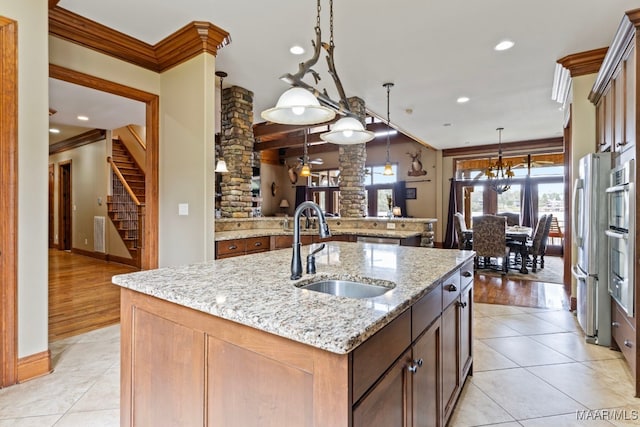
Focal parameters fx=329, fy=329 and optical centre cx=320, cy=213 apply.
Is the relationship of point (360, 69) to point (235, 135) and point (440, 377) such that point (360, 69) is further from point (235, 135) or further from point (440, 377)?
point (440, 377)

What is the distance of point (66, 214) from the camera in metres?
7.96

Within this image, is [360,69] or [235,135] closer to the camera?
[360,69]

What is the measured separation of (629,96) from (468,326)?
1.89 meters

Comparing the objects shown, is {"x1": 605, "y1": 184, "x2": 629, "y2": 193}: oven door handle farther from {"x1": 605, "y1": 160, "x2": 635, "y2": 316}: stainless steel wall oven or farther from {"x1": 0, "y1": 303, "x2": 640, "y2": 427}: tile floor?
{"x1": 0, "y1": 303, "x2": 640, "y2": 427}: tile floor

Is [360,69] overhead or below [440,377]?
overhead

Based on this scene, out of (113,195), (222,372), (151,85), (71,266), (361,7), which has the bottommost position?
(71,266)

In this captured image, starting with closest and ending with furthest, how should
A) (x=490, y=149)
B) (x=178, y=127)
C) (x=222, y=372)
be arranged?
(x=222, y=372), (x=178, y=127), (x=490, y=149)

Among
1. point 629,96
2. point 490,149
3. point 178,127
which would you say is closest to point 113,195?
point 178,127

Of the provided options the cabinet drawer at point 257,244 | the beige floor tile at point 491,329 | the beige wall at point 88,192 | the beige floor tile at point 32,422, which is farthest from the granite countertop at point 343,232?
the beige wall at point 88,192

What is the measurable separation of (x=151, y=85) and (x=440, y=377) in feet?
12.1

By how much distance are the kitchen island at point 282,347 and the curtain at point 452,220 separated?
8.05 meters

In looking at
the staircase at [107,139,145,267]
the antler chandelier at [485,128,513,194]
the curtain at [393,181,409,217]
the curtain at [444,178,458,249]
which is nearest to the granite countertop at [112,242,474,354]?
the staircase at [107,139,145,267]

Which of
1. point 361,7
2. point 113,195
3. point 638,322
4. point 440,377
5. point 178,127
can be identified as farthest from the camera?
point 113,195

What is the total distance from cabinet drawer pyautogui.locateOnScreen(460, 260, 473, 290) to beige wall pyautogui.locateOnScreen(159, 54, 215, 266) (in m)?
2.23
